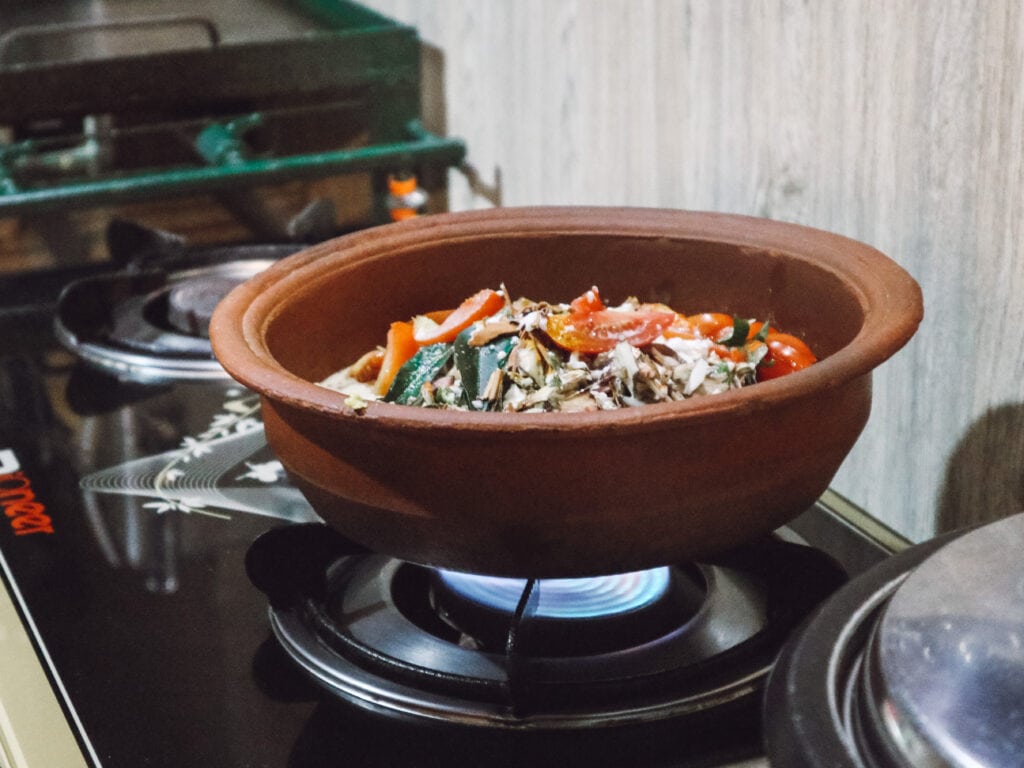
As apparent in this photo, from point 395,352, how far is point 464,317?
0.20ft

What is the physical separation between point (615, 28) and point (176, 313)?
616 millimetres

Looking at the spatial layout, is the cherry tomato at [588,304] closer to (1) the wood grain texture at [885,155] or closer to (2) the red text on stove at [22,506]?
(1) the wood grain texture at [885,155]

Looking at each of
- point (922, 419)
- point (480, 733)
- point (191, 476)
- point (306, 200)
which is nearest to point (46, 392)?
point (191, 476)

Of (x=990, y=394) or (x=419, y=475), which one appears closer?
(x=419, y=475)

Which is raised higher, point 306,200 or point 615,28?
point 615,28

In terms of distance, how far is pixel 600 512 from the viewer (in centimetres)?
71

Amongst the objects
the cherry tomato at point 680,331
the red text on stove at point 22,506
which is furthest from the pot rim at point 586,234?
the red text on stove at point 22,506

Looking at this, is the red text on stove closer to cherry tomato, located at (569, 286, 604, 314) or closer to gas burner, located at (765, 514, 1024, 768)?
cherry tomato, located at (569, 286, 604, 314)

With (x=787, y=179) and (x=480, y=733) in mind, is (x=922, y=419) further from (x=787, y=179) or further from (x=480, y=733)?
(x=480, y=733)

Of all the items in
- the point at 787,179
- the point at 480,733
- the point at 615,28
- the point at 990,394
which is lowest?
the point at 480,733

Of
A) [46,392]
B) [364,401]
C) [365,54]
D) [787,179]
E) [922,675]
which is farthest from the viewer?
[365,54]

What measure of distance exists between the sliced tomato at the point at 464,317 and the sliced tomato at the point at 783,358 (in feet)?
0.69

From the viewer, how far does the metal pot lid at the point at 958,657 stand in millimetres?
532

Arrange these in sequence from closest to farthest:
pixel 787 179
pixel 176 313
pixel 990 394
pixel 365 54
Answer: pixel 990 394 → pixel 787 179 → pixel 176 313 → pixel 365 54
